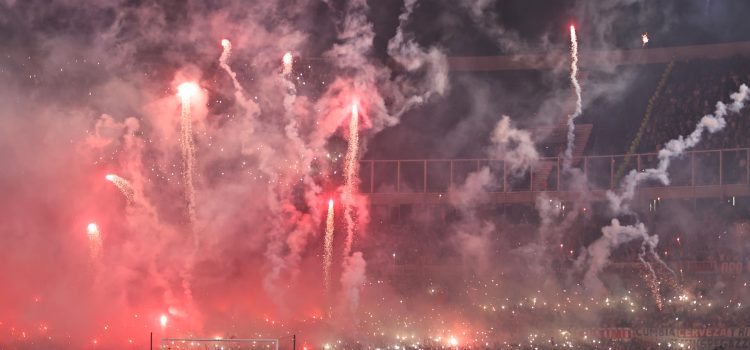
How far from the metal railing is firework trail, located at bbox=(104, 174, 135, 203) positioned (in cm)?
518

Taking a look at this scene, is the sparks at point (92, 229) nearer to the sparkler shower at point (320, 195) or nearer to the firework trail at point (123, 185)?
the sparkler shower at point (320, 195)

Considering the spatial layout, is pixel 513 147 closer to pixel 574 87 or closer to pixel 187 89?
pixel 574 87

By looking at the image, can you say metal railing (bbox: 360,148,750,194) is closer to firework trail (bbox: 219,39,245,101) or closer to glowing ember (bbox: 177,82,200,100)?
firework trail (bbox: 219,39,245,101)

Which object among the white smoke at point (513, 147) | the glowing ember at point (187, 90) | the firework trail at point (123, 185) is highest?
the glowing ember at point (187, 90)

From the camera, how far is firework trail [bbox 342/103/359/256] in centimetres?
2139

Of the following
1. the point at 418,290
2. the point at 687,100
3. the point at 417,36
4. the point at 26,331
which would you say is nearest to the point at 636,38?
the point at 687,100

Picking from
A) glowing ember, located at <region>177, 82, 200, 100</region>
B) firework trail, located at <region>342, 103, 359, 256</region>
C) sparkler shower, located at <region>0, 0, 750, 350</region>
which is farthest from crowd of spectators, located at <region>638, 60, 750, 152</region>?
glowing ember, located at <region>177, 82, 200, 100</region>

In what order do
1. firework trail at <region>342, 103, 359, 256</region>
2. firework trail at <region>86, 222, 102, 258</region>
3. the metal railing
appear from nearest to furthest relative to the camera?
the metal railing
firework trail at <region>86, 222, 102, 258</region>
firework trail at <region>342, 103, 359, 256</region>

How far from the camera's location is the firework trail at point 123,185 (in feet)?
67.8

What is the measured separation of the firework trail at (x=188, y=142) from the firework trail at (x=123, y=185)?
1.20 meters

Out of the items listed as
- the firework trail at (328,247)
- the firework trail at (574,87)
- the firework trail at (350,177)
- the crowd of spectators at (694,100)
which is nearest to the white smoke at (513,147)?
the firework trail at (574,87)

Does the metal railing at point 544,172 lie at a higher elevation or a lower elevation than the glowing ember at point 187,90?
lower

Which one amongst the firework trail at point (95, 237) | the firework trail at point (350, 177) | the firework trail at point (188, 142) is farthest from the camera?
the firework trail at point (350, 177)

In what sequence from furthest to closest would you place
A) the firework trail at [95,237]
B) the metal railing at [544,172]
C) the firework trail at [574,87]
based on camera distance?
the firework trail at [574,87]
the firework trail at [95,237]
the metal railing at [544,172]
